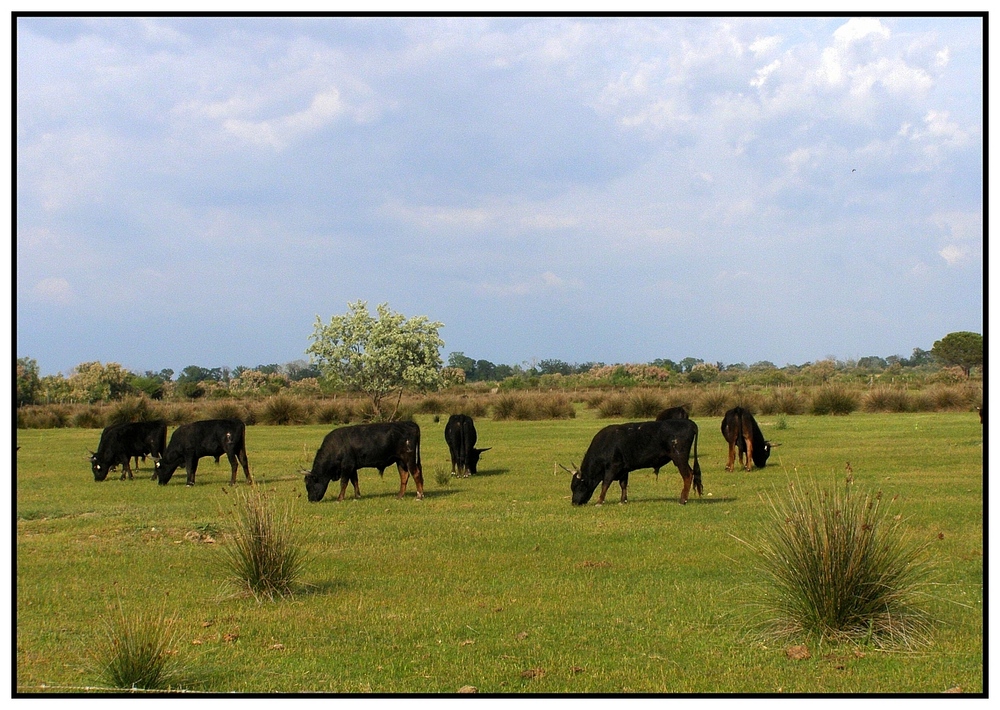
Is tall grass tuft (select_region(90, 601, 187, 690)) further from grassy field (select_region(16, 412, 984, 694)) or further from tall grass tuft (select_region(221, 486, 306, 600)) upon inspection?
tall grass tuft (select_region(221, 486, 306, 600))

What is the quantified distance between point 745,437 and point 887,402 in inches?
1139

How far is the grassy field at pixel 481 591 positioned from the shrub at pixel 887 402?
28.4 metres

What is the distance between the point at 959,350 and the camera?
9300 cm

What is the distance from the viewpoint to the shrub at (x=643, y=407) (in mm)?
47938

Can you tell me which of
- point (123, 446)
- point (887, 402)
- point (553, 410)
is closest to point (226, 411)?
point (553, 410)

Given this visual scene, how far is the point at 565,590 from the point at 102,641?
470 centimetres

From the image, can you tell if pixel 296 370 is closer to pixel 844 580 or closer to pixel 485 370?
pixel 485 370

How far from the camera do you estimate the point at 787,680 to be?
744cm

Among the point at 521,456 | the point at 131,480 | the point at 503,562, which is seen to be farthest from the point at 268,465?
the point at 503,562

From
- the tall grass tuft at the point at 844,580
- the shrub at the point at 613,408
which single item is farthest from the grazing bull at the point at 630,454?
the shrub at the point at 613,408

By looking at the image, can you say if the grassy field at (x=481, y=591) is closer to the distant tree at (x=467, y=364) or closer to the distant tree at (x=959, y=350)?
the distant tree at (x=959, y=350)

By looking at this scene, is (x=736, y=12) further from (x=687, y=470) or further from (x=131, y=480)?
(x=131, y=480)

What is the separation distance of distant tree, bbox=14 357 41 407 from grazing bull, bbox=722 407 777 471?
5742 cm

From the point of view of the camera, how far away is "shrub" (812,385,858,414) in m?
47.2
